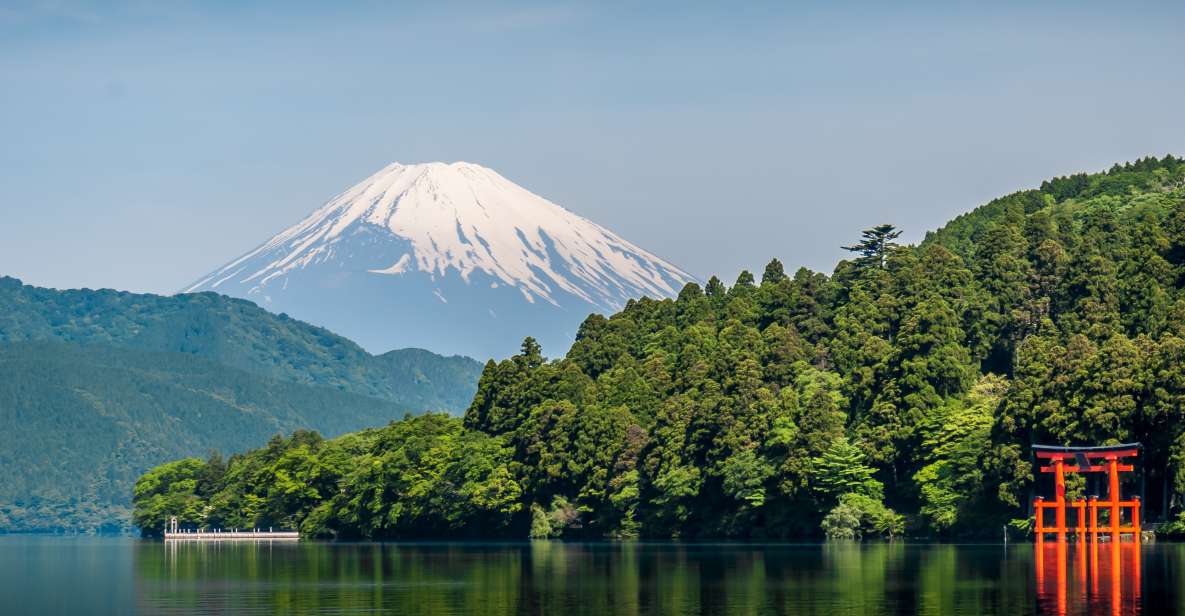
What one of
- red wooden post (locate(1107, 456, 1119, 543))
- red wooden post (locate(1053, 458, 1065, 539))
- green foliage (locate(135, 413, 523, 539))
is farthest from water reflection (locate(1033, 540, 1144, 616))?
green foliage (locate(135, 413, 523, 539))

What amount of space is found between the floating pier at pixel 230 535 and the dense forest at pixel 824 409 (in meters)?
2.06

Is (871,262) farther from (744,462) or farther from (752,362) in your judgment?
(744,462)

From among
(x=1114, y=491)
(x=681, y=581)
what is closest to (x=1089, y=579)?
(x=681, y=581)

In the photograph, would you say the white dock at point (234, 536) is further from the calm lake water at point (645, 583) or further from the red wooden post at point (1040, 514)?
the red wooden post at point (1040, 514)

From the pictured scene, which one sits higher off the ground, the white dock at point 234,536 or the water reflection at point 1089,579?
the water reflection at point 1089,579

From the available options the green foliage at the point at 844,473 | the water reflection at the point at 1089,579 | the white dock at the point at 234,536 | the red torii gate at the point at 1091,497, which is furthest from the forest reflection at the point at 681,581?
the white dock at the point at 234,536

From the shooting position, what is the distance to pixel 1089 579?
56.3 m

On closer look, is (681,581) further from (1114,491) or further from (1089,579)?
(1114,491)

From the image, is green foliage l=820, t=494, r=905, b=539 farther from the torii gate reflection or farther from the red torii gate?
the red torii gate

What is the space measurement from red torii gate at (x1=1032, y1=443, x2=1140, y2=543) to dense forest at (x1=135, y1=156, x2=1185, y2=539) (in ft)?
4.14

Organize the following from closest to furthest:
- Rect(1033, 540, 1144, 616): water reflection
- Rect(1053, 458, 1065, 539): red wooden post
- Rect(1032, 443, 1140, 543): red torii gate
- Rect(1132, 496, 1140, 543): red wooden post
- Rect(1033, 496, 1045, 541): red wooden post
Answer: Rect(1033, 540, 1144, 616): water reflection
Rect(1132, 496, 1140, 543): red wooden post
Rect(1032, 443, 1140, 543): red torii gate
Rect(1053, 458, 1065, 539): red wooden post
Rect(1033, 496, 1045, 541): red wooden post

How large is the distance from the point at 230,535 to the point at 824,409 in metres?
61.7

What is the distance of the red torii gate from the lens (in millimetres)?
84438

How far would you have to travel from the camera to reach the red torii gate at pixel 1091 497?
3324 inches
